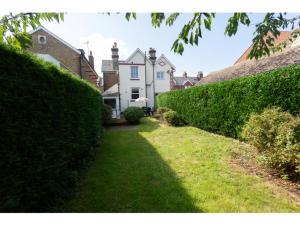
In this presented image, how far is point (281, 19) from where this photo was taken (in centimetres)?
297

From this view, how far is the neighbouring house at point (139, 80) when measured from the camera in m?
29.0

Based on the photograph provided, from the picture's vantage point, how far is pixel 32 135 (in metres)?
3.24

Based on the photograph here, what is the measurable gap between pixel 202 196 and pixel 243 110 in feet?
19.5

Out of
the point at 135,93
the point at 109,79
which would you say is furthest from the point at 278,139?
the point at 109,79

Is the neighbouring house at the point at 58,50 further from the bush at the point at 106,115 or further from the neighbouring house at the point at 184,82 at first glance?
the neighbouring house at the point at 184,82

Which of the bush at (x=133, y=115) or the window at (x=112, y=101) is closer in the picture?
the bush at (x=133, y=115)

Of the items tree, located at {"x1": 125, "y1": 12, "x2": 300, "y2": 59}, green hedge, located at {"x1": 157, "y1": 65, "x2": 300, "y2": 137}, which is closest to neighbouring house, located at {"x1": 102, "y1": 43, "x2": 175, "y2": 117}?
green hedge, located at {"x1": 157, "y1": 65, "x2": 300, "y2": 137}

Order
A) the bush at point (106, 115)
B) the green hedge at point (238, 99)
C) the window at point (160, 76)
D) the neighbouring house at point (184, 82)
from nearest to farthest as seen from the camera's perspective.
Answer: the green hedge at point (238, 99)
the bush at point (106, 115)
the window at point (160, 76)
the neighbouring house at point (184, 82)

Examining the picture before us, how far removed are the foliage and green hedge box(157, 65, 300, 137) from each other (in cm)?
109

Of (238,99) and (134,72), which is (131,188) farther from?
(134,72)

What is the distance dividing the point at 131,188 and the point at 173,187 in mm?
959

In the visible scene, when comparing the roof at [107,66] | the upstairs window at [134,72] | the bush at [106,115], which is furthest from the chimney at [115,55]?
the bush at [106,115]

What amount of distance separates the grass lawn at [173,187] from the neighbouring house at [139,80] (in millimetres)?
21908
